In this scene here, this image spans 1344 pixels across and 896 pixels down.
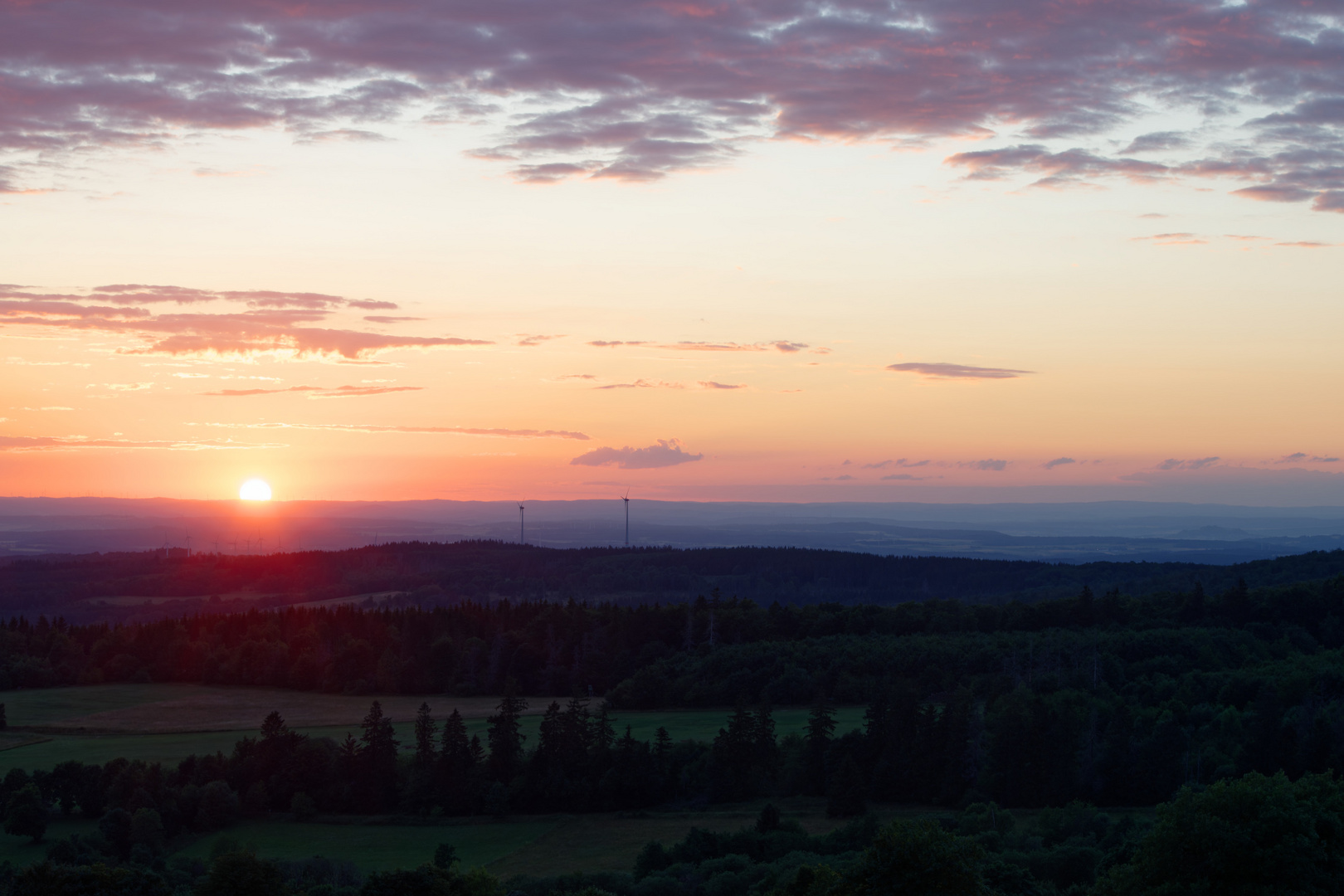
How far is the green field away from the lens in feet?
298

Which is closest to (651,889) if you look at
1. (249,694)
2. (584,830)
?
(584,830)

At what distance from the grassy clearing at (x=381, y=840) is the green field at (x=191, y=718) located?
55.9ft

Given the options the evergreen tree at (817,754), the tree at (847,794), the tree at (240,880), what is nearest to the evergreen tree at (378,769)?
the evergreen tree at (817,754)

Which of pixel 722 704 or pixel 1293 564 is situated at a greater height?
pixel 1293 564

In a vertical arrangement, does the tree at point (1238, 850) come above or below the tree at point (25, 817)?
above

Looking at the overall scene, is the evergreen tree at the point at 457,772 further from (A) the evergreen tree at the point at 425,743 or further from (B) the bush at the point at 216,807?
(B) the bush at the point at 216,807

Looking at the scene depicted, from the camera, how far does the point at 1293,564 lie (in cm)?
15850

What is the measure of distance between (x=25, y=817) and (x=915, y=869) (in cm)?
5643

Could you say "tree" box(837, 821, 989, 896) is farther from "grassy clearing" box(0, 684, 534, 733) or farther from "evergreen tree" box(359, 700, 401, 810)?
"grassy clearing" box(0, 684, 534, 733)

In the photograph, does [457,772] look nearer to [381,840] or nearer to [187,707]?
[381,840]

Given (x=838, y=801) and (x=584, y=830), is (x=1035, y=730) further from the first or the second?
(x=584, y=830)

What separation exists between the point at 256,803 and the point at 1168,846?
2311 inches

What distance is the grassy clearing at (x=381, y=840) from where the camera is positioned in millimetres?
63344

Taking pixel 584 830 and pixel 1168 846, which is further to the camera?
pixel 584 830
